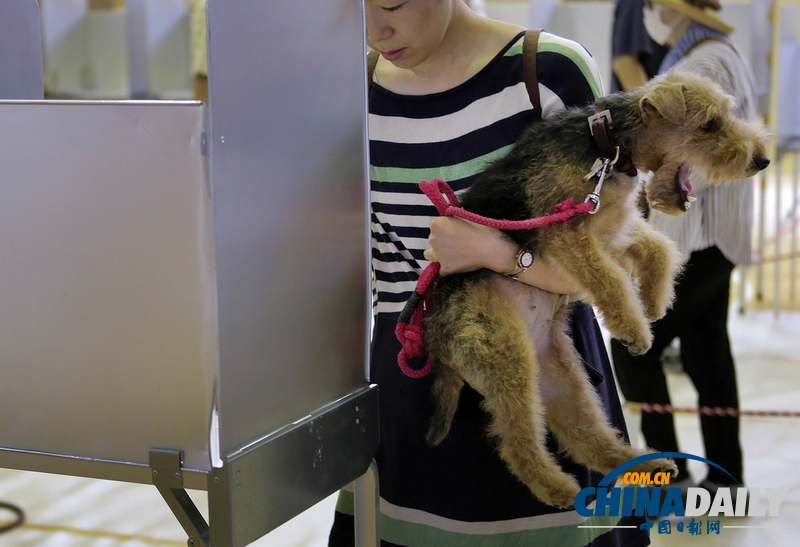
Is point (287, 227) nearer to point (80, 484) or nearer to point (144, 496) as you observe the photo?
point (144, 496)

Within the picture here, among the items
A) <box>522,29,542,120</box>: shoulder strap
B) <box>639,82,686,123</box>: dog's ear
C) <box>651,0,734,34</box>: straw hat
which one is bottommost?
<box>639,82,686,123</box>: dog's ear

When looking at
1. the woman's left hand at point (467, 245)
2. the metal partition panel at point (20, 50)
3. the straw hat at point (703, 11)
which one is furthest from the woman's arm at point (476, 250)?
the straw hat at point (703, 11)

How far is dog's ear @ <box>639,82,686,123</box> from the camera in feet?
3.69

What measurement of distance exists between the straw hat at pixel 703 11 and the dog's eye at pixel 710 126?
4.66 ft

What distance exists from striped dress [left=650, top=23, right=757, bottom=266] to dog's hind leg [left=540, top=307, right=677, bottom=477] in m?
1.25

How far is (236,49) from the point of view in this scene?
0.85 metres

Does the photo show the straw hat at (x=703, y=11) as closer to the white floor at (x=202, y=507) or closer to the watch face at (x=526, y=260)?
Answer: the white floor at (x=202, y=507)

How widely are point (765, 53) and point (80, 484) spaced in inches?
200

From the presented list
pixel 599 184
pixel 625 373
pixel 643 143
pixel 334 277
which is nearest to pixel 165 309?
pixel 334 277

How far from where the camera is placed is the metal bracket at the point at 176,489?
0.89 meters

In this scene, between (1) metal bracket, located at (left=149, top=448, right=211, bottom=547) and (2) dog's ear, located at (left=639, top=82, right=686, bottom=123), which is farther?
(2) dog's ear, located at (left=639, top=82, right=686, bottom=123)

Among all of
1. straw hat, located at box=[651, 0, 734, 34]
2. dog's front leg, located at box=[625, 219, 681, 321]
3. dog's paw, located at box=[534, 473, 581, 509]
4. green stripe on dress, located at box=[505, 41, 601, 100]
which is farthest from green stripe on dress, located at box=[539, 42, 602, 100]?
straw hat, located at box=[651, 0, 734, 34]

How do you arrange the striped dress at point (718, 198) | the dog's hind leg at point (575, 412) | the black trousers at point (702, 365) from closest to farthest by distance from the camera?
1. the dog's hind leg at point (575, 412)
2. the striped dress at point (718, 198)
3. the black trousers at point (702, 365)

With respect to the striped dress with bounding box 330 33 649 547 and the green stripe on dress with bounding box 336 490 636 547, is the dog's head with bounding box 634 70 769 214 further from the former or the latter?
the green stripe on dress with bounding box 336 490 636 547
